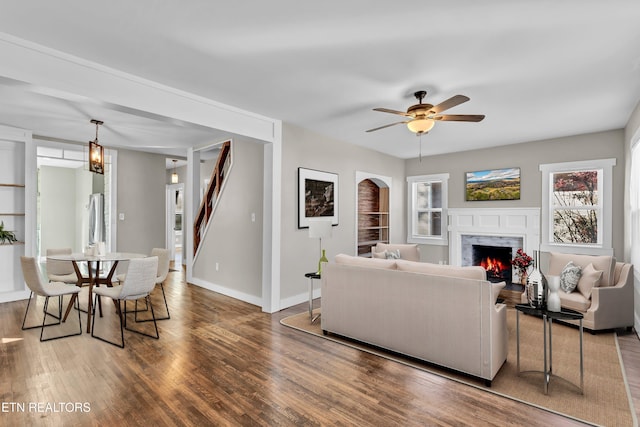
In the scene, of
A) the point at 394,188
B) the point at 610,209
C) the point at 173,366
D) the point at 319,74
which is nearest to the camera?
the point at 173,366

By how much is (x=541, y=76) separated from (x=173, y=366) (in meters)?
4.11

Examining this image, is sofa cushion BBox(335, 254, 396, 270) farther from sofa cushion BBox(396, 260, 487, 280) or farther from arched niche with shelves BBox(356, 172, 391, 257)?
arched niche with shelves BBox(356, 172, 391, 257)

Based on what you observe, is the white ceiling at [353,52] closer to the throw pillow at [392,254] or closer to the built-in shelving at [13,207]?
the built-in shelving at [13,207]

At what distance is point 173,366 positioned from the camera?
2801 mm

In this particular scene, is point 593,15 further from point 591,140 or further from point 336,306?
point 591,140

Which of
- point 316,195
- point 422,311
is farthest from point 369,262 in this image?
point 316,195

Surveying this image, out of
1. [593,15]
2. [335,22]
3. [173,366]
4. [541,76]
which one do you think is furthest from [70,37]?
[541,76]

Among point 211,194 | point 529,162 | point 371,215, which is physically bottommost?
point 371,215

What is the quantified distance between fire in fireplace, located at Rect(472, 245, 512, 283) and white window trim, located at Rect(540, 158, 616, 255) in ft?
2.24

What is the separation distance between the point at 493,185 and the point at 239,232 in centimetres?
456

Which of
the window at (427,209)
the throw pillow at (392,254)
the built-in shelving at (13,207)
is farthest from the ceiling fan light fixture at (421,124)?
the built-in shelving at (13,207)

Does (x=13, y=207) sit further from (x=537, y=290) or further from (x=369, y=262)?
(x=537, y=290)

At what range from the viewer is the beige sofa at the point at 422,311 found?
2.54m

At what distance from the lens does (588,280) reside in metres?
3.89
